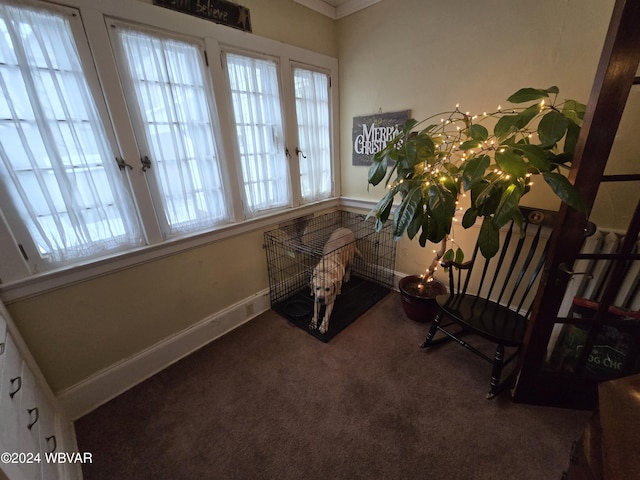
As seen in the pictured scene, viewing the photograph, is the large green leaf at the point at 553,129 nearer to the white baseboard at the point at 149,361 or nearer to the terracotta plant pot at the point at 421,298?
the terracotta plant pot at the point at 421,298

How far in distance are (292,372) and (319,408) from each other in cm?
30

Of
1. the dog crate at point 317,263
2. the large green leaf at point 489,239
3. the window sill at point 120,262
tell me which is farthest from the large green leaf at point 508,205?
the window sill at point 120,262

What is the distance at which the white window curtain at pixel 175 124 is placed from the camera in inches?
54.2

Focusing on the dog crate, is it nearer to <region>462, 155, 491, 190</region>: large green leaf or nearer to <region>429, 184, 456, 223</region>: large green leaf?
<region>429, 184, 456, 223</region>: large green leaf

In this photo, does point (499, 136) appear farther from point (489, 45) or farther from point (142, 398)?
point (142, 398)

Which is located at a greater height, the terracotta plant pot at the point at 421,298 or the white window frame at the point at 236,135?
the white window frame at the point at 236,135

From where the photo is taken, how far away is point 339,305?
229cm

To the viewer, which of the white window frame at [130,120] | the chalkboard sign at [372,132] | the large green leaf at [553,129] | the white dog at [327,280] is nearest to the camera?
the large green leaf at [553,129]

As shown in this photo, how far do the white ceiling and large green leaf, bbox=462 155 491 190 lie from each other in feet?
5.85

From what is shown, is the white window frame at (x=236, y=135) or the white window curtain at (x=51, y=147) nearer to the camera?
the white window curtain at (x=51, y=147)

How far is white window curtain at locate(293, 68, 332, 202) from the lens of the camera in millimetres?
2178

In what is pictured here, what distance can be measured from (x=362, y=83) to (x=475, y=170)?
1.64m

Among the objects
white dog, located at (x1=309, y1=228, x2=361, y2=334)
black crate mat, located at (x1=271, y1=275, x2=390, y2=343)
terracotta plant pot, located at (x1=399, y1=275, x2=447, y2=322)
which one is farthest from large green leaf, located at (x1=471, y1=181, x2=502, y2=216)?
black crate mat, located at (x1=271, y1=275, x2=390, y2=343)

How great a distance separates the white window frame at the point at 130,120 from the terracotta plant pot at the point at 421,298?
1.24m
